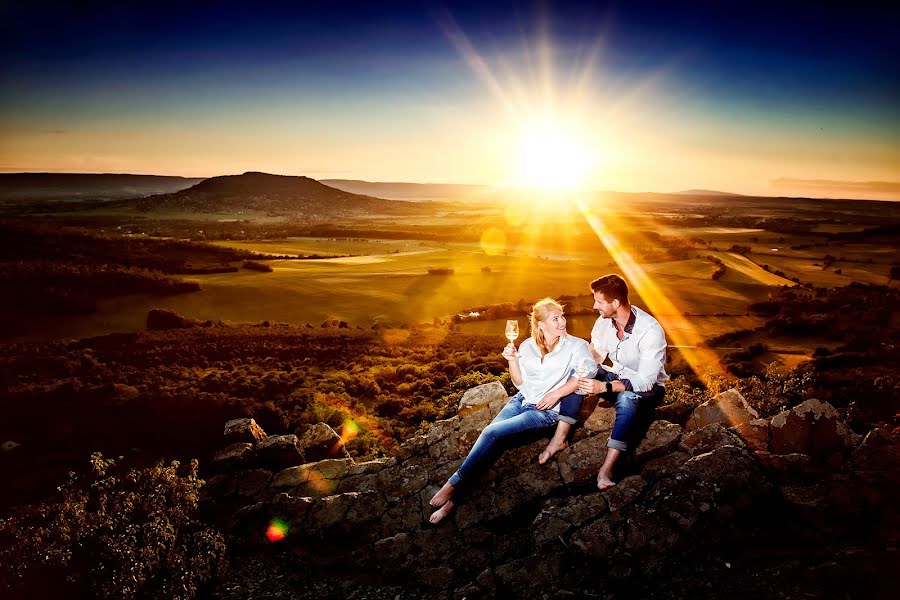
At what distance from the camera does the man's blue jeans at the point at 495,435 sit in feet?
20.5

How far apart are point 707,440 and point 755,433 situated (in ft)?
1.92

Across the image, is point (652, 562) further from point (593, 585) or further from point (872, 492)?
point (872, 492)

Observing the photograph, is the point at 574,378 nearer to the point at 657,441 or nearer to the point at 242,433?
the point at 657,441

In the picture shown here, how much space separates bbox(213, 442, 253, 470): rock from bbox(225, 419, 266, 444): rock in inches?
18.6

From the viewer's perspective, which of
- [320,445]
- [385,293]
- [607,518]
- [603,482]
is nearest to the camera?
[607,518]

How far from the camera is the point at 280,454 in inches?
351

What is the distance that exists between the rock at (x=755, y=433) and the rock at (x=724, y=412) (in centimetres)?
38

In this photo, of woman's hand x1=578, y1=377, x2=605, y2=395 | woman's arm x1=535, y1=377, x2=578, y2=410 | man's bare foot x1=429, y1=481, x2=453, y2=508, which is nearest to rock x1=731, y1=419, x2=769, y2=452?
woman's hand x1=578, y1=377, x2=605, y2=395

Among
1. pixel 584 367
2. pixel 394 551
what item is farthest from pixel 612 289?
pixel 394 551

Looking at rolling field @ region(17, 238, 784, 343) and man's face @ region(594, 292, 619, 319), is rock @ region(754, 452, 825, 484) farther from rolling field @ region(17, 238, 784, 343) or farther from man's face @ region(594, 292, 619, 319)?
rolling field @ region(17, 238, 784, 343)

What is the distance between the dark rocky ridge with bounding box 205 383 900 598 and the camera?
4.48 m

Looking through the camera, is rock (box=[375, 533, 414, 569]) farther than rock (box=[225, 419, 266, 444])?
No

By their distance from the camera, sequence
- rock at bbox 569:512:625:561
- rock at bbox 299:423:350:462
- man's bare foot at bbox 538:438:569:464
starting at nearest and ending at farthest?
rock at bbox 569:512:625:561 → man's bare foot at bbox 538:438:569:464 → rock at bbox 299:423:350:462

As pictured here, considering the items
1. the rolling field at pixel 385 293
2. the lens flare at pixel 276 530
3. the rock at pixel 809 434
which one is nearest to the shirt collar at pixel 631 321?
the rock at pixel 809 434
